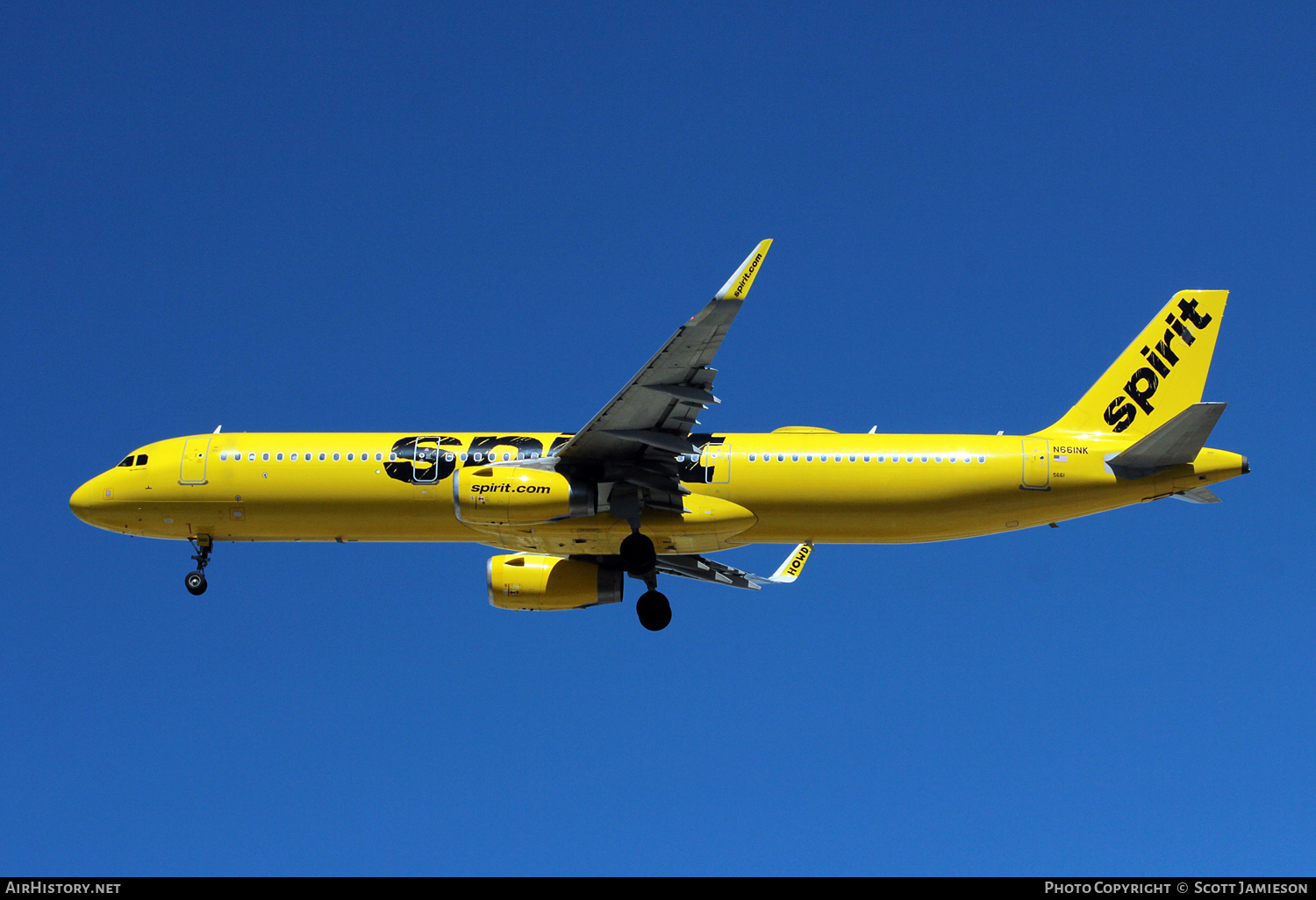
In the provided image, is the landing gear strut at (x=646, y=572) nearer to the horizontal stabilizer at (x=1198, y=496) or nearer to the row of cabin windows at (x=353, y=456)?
the row of cabin windows at (x=353, y=456)

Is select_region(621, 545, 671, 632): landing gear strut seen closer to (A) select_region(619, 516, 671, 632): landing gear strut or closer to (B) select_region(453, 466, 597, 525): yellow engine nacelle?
(A) select_region(619, 516, 671, 632): landing gear strut

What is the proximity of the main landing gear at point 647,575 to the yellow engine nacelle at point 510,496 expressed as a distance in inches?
85.4

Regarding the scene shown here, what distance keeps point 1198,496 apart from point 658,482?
46.7ft

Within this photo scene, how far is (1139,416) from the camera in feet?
122

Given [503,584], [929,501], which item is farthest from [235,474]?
[929,501]

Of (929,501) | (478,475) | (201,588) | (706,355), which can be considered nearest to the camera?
(706,355)

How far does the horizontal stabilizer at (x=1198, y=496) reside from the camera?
35.5 metres

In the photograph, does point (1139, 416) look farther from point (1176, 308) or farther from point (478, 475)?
point (478, 475)

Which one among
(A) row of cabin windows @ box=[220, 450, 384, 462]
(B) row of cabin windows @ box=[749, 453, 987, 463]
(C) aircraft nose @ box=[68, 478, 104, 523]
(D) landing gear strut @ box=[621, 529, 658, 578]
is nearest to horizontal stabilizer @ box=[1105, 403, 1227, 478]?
(B) row of cabin windows @ box=[749, 453, 987, 463]

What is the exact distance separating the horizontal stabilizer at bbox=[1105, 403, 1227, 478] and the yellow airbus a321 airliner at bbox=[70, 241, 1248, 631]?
5cm

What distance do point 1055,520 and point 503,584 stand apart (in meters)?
15.6

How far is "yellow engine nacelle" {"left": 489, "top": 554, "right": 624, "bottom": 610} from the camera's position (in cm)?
→ 3903

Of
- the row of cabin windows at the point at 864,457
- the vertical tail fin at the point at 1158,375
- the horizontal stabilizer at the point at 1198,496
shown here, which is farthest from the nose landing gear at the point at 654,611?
the horizontal stabilizer at the point at 1198,496

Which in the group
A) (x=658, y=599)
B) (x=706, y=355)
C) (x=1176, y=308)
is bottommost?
(x=658, y=599)
